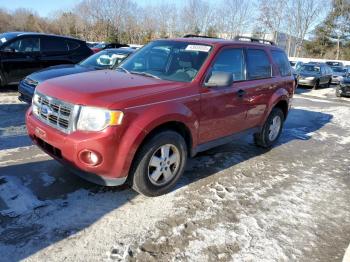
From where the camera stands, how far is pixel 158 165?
13.3 ft

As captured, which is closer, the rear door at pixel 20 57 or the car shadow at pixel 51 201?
A: the car shadow at pixel 51 201

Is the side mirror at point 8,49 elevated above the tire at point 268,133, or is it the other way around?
the side mirror at point 8,49

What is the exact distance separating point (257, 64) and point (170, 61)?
1.67m

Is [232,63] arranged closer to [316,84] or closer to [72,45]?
[72,45]

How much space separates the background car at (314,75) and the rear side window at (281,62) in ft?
43.0

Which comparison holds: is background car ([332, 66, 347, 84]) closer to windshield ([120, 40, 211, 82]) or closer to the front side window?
A: the front side window

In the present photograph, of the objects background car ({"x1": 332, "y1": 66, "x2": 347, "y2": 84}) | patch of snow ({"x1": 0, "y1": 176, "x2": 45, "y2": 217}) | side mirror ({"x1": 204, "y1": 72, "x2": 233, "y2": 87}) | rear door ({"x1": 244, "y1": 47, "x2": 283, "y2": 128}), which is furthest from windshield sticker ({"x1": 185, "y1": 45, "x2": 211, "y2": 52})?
background car ({"x1": 332, "y1": 66, "x2": 347, "y2": 84})

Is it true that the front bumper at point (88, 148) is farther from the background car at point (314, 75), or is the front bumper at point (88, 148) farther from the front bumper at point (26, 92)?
the background car at point (314, 75)

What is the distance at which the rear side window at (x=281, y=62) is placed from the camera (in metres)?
6.22

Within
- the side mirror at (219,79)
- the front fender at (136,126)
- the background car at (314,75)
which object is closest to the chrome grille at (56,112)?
the front fender at (136,126)

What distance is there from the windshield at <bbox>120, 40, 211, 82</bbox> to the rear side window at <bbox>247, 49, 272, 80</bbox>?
0.98 metres

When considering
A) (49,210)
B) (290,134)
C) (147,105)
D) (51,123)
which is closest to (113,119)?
(147,105)

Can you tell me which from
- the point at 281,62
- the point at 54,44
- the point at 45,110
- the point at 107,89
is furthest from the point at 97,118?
the point at 54,44

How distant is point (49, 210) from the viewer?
144 inches
